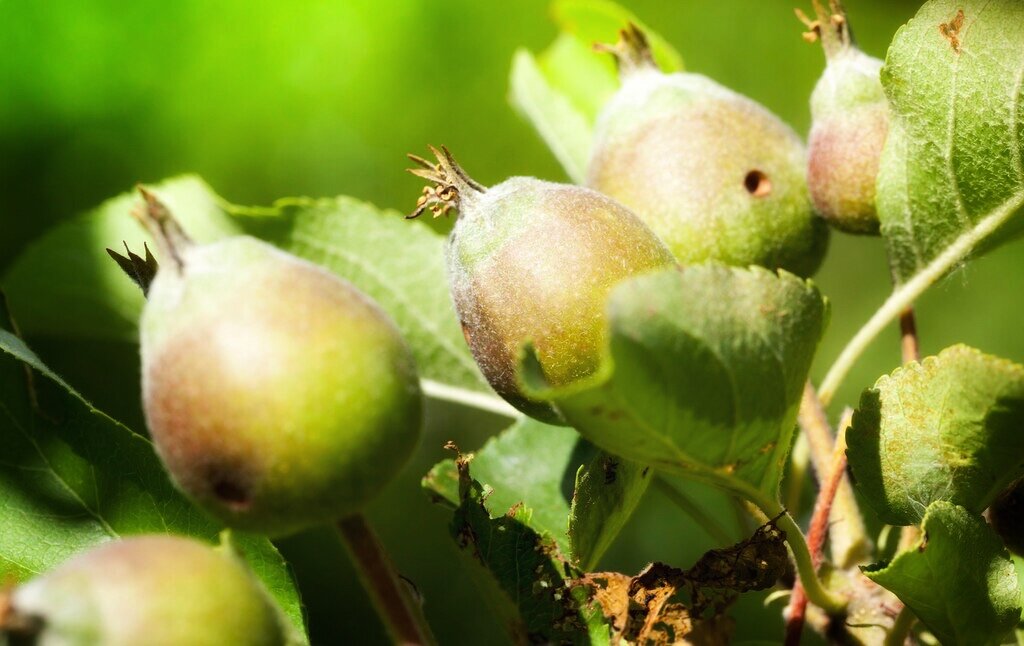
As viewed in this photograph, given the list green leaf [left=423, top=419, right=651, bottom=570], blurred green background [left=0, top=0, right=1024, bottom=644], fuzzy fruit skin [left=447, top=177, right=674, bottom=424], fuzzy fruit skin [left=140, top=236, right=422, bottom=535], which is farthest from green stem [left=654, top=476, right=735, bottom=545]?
blurred green background [left=0, top=0, right=1024, bottom=644]

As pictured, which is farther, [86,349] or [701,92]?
[86,349]

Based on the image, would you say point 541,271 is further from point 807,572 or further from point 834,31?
point 834,31

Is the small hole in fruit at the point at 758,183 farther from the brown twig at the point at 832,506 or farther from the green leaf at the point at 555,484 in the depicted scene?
the green leaf at the point at 555,484

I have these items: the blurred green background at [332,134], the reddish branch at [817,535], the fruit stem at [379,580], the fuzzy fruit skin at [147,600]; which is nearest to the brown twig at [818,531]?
the reddish branch at [817,535]

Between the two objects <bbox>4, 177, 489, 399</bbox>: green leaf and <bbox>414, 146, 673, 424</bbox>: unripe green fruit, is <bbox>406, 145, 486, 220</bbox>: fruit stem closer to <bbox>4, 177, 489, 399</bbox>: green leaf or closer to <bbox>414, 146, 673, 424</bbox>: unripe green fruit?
<bbox>414, 146, 673, 424</bbox>: unripe green fruit

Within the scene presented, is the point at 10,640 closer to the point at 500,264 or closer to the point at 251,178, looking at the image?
the point at 500,264

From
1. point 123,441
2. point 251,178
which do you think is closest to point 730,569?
point 123,441
